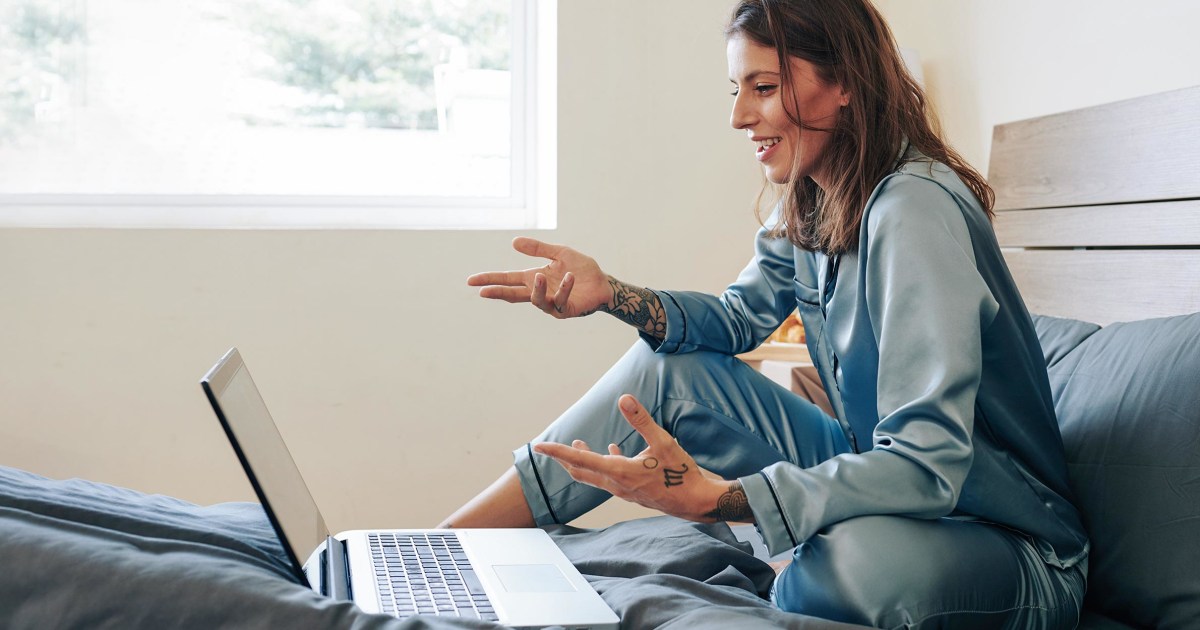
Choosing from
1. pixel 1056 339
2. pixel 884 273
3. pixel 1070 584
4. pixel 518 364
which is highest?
pixel 884 273

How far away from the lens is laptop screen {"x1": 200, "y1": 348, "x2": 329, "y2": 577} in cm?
101

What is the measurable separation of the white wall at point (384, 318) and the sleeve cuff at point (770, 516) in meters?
1.62

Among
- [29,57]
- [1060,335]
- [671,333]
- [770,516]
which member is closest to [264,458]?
[770,516]

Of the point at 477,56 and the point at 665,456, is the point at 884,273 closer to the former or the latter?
the point at 665,456

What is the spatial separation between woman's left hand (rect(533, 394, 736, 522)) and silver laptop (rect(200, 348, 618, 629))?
13 cm

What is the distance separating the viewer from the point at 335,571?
1.20m

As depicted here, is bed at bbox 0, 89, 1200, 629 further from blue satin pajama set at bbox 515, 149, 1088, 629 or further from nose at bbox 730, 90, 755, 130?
nose at bbox 730, 90, 755, 130

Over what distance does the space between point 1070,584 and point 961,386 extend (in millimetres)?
290

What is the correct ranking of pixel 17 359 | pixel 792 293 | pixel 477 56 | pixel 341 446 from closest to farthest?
pixel 792 293 < pixel 17 359 < pixel 341 446 < pixel 477 56

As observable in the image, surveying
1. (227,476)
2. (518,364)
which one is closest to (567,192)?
(518,364)

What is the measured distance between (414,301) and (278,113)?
2.00 feet

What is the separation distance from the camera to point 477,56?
284 cm

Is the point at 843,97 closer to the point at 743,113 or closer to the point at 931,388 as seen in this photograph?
the point at 743,113

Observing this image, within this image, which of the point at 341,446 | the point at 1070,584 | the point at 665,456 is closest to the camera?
the point at 665,456
